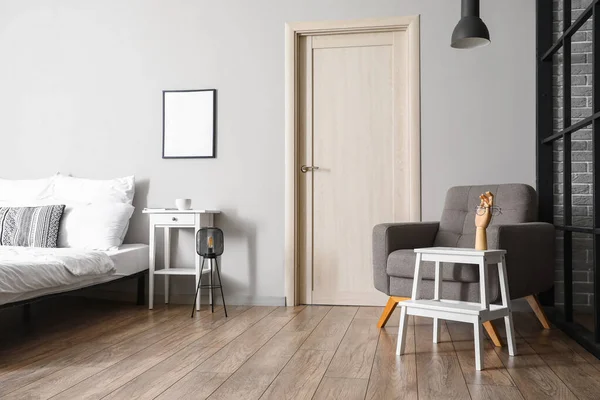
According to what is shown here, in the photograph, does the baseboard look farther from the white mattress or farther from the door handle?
the door handle

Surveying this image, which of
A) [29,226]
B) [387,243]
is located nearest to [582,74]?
Answer: [387,243]

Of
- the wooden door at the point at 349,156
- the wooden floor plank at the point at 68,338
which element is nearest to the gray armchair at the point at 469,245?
the wooden door at the point at 349,156

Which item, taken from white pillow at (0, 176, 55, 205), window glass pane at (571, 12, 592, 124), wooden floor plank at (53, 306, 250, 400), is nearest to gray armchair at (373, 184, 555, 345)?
window glass pane at (571, 12, 592, 124)

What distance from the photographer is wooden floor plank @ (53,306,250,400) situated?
2086mm

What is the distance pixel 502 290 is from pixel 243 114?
2247 millimetres

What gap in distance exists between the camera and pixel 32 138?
14.8 feet

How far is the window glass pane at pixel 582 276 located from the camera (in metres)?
3.56

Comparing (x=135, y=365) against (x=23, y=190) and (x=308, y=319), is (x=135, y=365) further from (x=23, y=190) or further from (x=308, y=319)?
(x=23, y=190)

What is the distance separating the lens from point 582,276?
3.59 metres

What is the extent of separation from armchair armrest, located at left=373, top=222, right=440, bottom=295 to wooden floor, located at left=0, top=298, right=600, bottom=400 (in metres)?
0.29

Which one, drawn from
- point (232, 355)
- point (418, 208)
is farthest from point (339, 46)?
point (232, 355)

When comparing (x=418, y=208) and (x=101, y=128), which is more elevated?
(x=101, y=128)

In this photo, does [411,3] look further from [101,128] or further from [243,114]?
[101,128]

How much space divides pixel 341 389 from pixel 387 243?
1.23m
